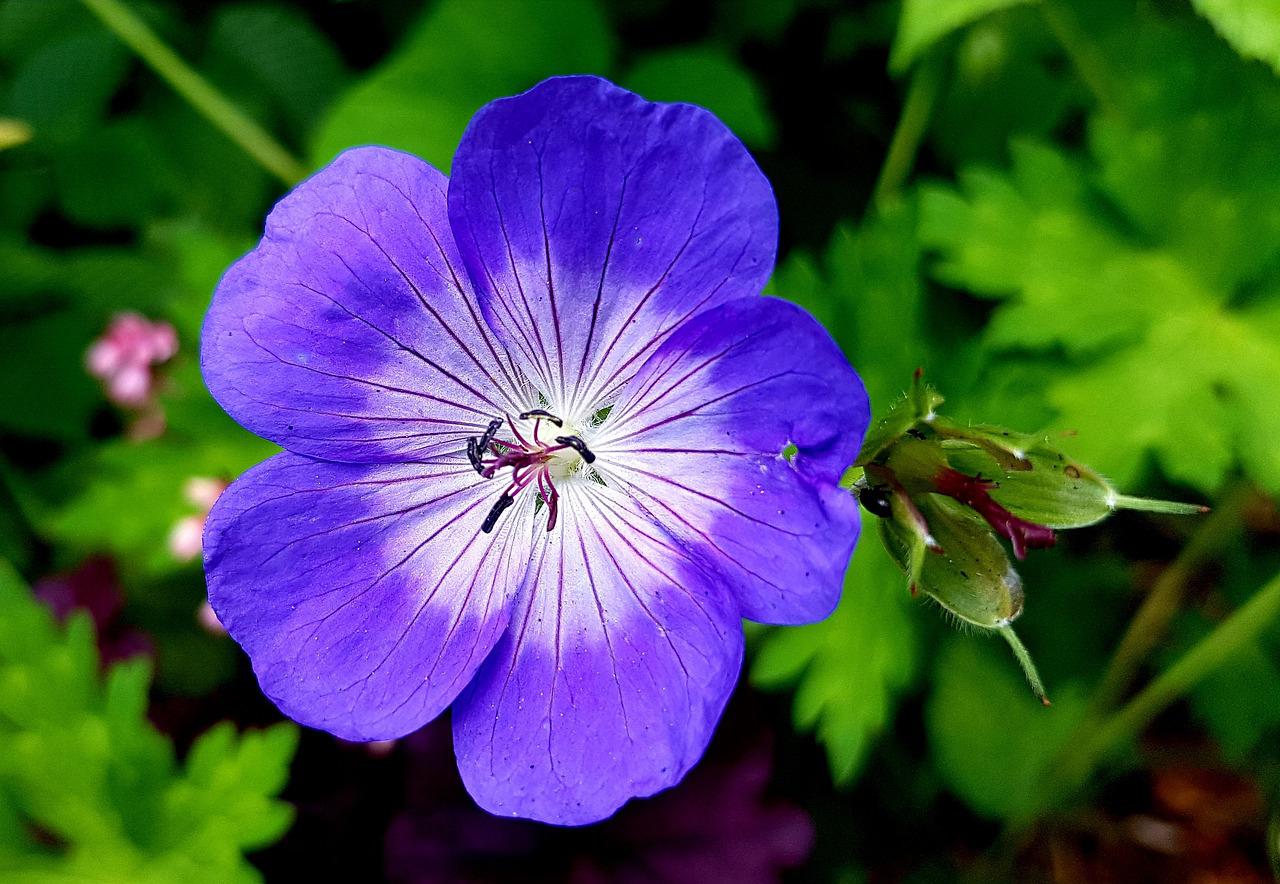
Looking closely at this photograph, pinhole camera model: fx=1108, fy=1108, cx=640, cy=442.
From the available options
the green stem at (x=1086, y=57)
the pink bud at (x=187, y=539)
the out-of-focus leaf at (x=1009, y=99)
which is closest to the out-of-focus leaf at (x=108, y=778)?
the pink bud at (x=187, y=539)

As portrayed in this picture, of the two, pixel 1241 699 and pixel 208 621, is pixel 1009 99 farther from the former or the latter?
pixel 208 621

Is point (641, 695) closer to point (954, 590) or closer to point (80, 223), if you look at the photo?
point (954, 590)

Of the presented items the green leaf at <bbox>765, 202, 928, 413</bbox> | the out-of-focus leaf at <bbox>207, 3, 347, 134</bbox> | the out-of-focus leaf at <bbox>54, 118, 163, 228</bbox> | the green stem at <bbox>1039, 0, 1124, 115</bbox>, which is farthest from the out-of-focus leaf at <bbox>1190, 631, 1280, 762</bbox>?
the out-of-focus leaf at <bbox>54, 118, 163, 228</bbox>

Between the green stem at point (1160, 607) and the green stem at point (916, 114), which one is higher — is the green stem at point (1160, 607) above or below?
below

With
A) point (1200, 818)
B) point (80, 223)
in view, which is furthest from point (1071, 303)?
point (80, 223)

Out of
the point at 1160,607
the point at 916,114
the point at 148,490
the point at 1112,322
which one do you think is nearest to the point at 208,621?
the point at 148,490

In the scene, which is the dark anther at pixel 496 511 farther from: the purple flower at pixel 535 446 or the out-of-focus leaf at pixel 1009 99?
the out-of-focus leaf at pixel 1009 99

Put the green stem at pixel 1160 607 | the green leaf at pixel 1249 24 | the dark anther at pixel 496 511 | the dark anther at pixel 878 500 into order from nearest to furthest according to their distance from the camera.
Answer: the dark anther at pixel 878 500 < the dark anther at pixel 496 511 < the green leaf at pixel 1249 24 < the green stem at pixel 1160 607
